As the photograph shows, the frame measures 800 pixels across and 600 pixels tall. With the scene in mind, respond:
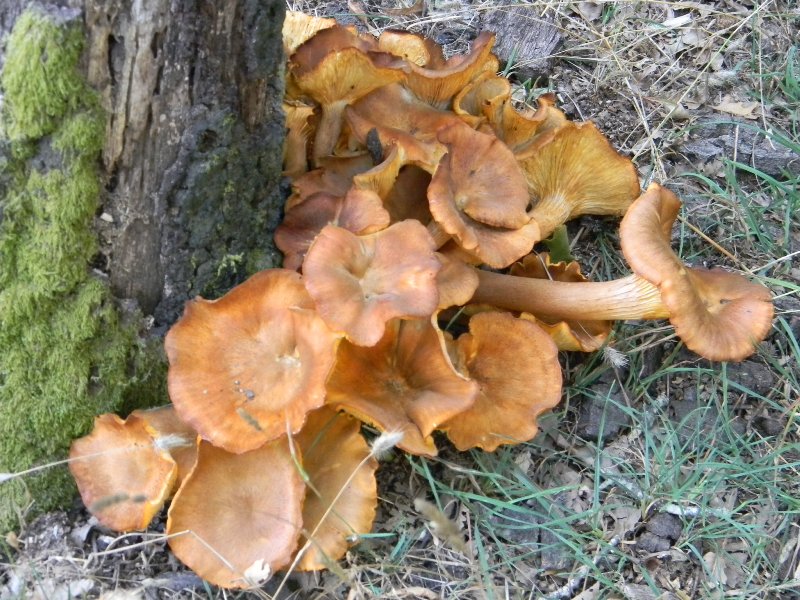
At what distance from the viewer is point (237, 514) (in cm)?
302

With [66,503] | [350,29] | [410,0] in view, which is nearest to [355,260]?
[350,29]

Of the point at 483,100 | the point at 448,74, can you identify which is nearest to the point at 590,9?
the point at 483,100

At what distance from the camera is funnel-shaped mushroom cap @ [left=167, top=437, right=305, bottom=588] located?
115 inches

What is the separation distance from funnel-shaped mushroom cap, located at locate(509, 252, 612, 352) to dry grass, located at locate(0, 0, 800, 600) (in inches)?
5.6

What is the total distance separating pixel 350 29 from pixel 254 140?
0.88m

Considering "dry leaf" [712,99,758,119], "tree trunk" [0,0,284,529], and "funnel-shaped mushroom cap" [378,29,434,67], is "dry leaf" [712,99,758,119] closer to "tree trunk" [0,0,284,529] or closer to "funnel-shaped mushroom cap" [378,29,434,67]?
"funnel-shaped mushroom cap" [378,29,434,67]

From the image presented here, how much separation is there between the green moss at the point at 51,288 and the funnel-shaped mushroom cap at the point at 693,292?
2228mm

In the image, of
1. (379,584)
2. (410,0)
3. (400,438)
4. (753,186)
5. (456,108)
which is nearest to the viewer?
(400,438)

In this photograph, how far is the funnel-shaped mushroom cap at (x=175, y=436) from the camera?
3.03 metres

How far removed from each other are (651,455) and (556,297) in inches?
35.2

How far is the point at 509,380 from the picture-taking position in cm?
344

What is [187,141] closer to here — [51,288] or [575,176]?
[51,288]

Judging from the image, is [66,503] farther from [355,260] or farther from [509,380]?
[509,380]

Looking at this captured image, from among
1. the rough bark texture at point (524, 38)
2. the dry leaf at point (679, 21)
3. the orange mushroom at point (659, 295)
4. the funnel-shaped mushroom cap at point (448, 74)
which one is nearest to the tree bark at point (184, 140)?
the funnel-shaped mushroom cap at point (448, 74)
